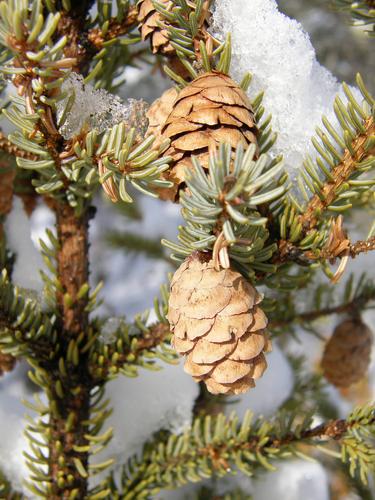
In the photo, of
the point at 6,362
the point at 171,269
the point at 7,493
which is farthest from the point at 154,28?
the point at 171,269

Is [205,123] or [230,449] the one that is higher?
[205,123]

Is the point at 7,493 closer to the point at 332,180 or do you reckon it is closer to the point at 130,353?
the point at 130,353

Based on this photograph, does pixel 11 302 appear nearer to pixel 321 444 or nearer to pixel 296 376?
pixel 321 444

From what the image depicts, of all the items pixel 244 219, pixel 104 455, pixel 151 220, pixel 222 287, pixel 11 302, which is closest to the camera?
pixel 244 219

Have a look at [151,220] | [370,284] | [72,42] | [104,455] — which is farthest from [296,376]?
[72,42]

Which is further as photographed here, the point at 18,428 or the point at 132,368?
the point at 18,428

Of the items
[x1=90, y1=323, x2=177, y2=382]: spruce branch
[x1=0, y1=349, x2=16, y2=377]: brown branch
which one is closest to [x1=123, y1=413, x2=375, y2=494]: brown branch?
[x1=90, y1=323, x2=177, y2=382]: spruce branch

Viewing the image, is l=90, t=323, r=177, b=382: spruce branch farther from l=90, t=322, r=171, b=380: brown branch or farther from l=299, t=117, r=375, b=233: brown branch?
l=299, t=117, r=375, b=233: brown branch
